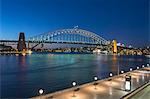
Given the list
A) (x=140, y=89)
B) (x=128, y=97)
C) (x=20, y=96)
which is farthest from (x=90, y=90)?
(x=20, y=96)

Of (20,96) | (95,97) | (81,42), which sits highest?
(81,42)

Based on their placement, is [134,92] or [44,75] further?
[44,75]

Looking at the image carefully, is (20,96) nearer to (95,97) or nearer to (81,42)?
(95,97)

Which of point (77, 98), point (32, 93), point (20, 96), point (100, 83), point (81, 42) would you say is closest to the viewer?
point (77, 98)

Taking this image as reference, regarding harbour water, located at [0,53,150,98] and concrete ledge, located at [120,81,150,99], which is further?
harbour water, located at [0,53,150,98]

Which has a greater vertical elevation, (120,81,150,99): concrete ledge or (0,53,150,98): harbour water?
(120,81,150,99): concrete ledge

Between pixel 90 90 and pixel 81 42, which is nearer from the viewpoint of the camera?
pixel 90 90

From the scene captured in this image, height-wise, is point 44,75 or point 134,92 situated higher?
point 134,92

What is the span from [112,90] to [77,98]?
77.0 inches

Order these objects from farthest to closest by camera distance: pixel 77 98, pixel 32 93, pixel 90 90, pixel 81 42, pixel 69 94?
pixel 81 42, pixel 32 93, pixel 90 90, pixel 69 94, pixel 77 98

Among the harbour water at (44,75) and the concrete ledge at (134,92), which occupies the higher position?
the concrete ledge at (134,92)

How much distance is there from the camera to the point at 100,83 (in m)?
10.7

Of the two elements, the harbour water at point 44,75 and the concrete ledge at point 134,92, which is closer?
the concrete ledge at point 134,92

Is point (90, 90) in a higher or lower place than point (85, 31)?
lower
